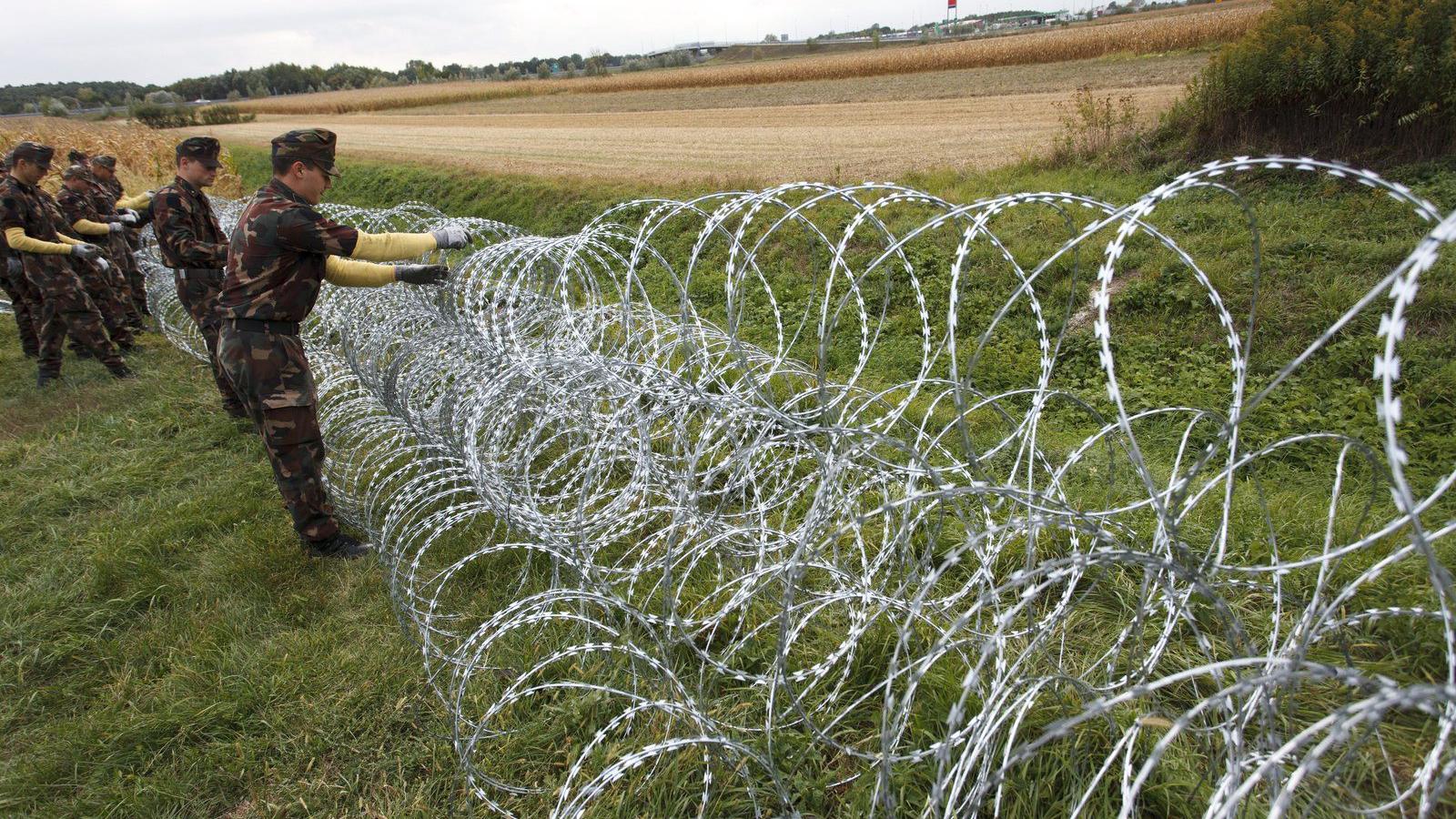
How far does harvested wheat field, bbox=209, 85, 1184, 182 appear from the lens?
1418 centimetres

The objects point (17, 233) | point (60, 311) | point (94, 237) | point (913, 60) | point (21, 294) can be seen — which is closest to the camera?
point (17, 233)

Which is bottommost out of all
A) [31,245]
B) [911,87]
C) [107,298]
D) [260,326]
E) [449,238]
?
[107,298]

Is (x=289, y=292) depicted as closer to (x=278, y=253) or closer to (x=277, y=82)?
(x=278, y=253)

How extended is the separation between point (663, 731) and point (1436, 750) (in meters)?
2.62

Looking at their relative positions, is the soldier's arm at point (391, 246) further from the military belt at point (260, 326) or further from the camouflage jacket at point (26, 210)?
the camouflage jacket at point (26, 210)

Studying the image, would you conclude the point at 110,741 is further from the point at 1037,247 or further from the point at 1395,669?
the point at 1037,247

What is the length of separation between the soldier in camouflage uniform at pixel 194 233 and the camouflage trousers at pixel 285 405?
1.82 metres

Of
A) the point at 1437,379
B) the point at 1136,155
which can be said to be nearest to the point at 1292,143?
the point at 1136,155

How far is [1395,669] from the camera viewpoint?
10.2 ft

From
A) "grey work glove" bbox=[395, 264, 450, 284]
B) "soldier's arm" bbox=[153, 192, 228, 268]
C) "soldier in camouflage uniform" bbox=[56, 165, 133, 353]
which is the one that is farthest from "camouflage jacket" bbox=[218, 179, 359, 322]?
"soldier in camouflage uniform" bbox=[56, 165, 133, 353]

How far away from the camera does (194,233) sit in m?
6.53

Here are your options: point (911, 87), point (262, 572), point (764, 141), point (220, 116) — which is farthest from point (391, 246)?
point (220, 116)

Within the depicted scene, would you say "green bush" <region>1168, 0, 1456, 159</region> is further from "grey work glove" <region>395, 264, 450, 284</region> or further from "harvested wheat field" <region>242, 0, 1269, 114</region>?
"grey work glove" <region>395, 264, 450, 284</region>

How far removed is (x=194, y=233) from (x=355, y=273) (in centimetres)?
277
